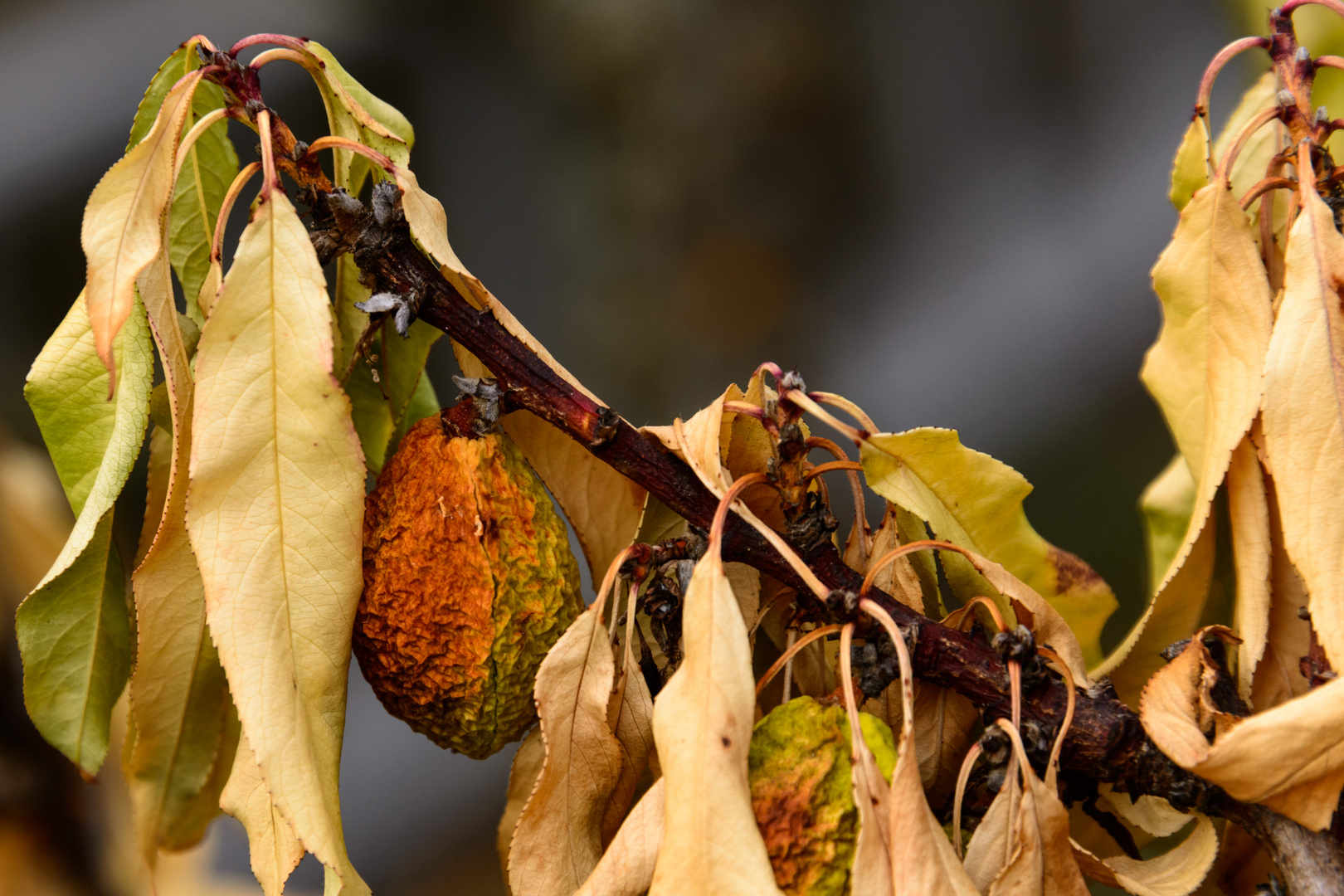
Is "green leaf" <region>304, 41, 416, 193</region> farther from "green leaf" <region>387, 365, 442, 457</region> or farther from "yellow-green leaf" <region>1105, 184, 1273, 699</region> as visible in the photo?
"yellow-green leaf" <region>1105, 184, 1273, 699</region>

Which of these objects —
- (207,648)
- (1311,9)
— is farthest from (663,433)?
(1311,9)

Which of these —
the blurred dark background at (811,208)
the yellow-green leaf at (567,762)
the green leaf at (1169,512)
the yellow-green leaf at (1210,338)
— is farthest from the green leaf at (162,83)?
the blurred dark background at (811,208)

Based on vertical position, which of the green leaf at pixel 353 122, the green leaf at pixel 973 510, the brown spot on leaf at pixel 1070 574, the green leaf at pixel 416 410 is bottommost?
the brown spot on leaf at pixel 1070 574

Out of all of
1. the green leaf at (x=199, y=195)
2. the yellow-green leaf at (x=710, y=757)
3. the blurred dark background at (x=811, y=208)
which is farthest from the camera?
the blurred dark background at (x=811, y=208)

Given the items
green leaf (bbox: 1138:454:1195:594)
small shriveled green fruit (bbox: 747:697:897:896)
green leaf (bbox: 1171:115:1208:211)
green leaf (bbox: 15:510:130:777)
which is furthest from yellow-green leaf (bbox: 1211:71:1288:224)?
green leaf (bbox: 15:510:130:777)

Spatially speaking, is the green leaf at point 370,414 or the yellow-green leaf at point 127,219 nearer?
the yellow-green leaf at point 127,219

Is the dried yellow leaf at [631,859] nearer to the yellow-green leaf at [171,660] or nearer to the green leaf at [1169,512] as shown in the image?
the yellow-green leaf at [171,660]

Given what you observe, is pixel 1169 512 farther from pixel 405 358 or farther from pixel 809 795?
pixel 405 358

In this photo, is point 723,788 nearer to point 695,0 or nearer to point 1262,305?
point 1262,305
